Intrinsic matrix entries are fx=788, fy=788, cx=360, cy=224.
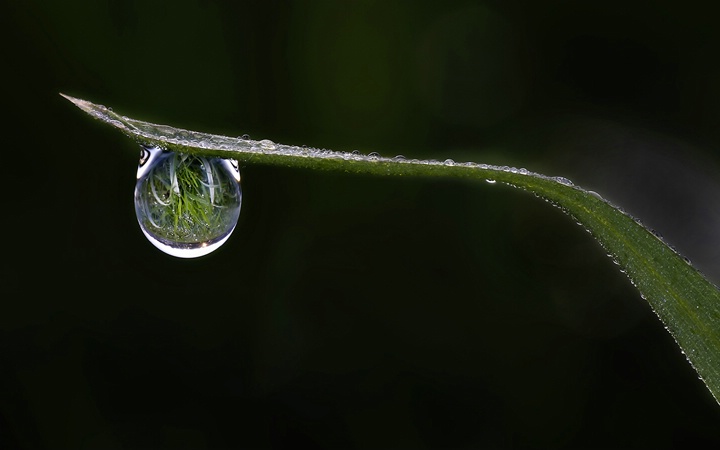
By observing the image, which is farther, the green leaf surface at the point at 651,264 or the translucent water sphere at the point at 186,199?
the translucent water sphere at the point at 186,199

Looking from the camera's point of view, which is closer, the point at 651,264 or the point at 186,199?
the point at 651,264

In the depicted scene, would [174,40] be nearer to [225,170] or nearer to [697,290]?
[225,170]

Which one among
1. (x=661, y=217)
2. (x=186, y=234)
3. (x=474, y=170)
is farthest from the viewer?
(x=661, y=217)

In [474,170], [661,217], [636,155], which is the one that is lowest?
[474,170]

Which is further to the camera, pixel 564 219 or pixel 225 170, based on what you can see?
pixel 564 219

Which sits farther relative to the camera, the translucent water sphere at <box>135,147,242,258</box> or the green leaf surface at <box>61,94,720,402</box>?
the translucent water sphere at <box>135,147,242,258</box>

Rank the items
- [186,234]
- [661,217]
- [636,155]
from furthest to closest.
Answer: [636,155] → [661,217] → [186,234]

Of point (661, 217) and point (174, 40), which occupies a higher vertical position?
point (174, 40)

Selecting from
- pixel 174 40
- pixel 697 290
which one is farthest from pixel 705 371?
pixel 174 40
